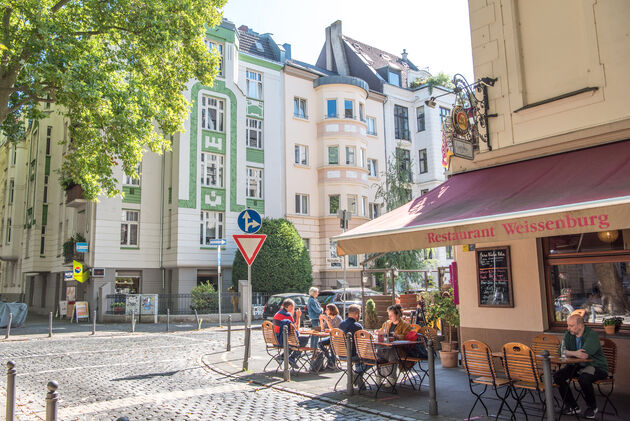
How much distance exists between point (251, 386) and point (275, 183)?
75.3 feet

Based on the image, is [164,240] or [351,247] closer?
[351,247]

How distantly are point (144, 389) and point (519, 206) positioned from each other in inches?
280

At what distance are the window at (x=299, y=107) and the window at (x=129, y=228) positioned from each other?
1219 centimetres

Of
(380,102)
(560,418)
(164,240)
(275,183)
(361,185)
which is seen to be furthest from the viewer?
(380,102)

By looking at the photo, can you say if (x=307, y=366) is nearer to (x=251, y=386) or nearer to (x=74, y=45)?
(x=251, y=386)

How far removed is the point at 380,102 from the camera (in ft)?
124

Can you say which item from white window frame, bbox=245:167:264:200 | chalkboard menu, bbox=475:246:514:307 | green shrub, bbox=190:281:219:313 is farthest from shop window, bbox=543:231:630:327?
white window frame, bbox=245:167:264:200

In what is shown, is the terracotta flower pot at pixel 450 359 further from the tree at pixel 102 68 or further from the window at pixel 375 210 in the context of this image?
the window at pixel 375 210

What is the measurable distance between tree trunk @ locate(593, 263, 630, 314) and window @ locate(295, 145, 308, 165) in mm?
25768

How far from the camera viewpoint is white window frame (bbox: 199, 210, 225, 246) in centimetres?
2819

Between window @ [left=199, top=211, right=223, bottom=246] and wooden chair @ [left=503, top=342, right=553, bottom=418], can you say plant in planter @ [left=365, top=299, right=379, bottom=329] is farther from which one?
window @ [left=199, top=211, right=223, bottom=246]

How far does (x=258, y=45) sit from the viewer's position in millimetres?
33906

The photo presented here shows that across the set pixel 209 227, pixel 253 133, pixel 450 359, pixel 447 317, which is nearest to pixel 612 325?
pixel 450 359

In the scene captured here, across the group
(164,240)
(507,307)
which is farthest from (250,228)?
(164,240)
